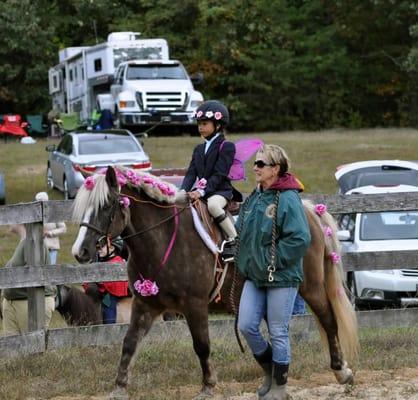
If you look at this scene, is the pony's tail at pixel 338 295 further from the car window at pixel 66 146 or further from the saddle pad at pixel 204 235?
the car window at pixel 66 146

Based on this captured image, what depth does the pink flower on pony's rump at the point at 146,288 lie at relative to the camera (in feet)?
25.5

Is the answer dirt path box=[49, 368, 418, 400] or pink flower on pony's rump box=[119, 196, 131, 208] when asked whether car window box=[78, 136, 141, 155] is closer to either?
dirt path box=[49, 368, 418, 400]

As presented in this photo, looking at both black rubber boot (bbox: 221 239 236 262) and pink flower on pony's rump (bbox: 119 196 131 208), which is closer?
pink flower on pony's rump (bbox: 119 196 131 208)

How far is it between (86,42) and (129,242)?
147 ft

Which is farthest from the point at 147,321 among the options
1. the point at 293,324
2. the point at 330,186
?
the point at 330,186

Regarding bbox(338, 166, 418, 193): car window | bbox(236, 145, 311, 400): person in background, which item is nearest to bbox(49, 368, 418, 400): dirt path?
bbox(236, 145, 311, 400): person in background

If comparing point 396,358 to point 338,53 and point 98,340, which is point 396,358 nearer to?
point 98,340

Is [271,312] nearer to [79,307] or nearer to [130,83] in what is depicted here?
[79,307]

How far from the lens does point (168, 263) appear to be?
793 cm

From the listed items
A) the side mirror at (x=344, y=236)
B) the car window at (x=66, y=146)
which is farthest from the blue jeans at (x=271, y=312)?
the car window at (x=66, y=146)

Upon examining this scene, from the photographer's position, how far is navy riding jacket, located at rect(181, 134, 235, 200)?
841cm

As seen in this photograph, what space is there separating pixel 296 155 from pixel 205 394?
24.1 meters

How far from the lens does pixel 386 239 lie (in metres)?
14.2

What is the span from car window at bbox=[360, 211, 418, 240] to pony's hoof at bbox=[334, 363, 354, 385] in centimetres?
615
